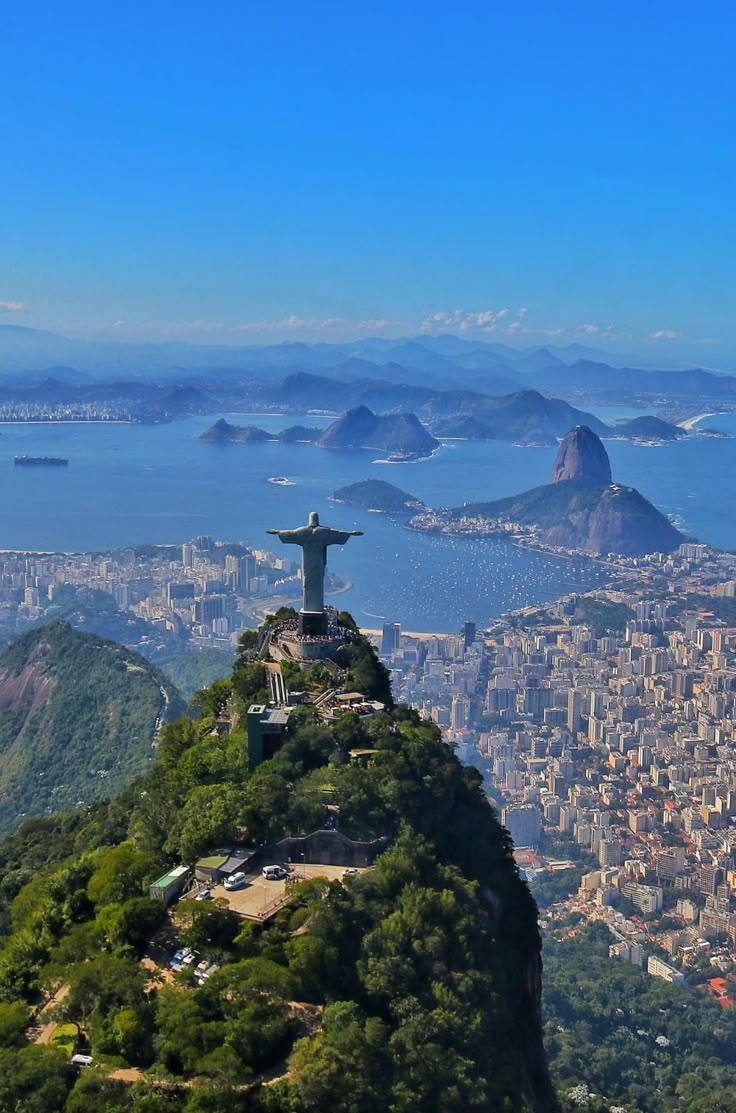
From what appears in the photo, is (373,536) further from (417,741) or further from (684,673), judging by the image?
(417,741)

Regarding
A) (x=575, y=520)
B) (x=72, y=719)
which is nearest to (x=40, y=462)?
(x=575, y=520)

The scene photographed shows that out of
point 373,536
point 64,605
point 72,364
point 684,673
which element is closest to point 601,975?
point 684,673

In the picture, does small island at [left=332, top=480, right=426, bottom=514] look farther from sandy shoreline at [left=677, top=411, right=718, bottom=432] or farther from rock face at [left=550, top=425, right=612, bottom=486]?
sandy shoreline at [left=677, top=411, right=718, bottom=432]

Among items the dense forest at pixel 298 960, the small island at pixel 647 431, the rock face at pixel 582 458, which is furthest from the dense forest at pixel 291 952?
the small island at pixel 647 431

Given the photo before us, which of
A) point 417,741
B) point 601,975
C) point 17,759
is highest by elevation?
point 417,741

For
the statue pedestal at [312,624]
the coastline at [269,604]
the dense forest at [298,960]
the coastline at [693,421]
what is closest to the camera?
the dense forest at [298,960]

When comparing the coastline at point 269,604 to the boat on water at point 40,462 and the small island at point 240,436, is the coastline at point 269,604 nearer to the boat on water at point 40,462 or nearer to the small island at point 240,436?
the boat on water at point 40,462

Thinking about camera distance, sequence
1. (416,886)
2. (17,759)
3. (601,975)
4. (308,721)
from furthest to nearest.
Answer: (17,759) < (601,975) < (308,721) < (416,886)
